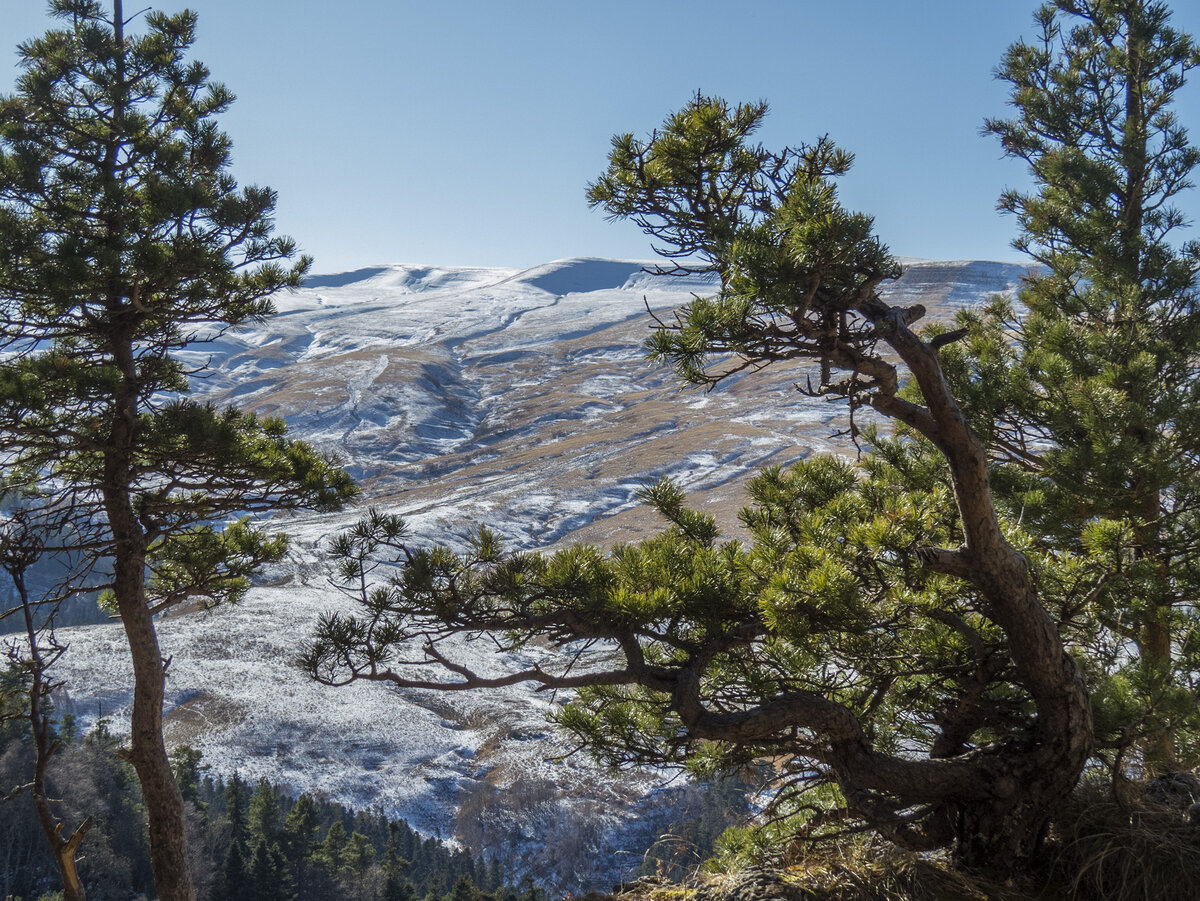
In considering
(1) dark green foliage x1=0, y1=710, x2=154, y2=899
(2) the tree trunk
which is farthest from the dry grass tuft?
(1) dark green foliage x1=0, y1=710, x2=154, y2=899

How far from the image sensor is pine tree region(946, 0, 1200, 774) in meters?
4.77

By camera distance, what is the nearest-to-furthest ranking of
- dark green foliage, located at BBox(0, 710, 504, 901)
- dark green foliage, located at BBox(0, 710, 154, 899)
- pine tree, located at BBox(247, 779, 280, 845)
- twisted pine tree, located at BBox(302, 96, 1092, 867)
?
1. twisted pine tree, located at BBox(302, 96, 1092, 867)
2. dark green foliage, located at BBox(0, 710, 504, 901)
3. dark green foliage, located at BBox(0, 710, 154, 899)
4. pine tree, located at BBox(247, 779, 280, 845)

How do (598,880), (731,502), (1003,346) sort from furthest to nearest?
(731,502)
(598,880)
(1003,346)

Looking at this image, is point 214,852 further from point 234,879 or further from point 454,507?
point 454,507

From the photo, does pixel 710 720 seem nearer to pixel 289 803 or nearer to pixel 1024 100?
pixel 1024 100

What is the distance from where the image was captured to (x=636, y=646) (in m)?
3.91

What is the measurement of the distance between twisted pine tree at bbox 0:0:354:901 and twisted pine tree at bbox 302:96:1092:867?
14.3ft

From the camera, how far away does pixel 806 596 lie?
3.55 m

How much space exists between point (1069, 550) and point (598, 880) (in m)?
37.0

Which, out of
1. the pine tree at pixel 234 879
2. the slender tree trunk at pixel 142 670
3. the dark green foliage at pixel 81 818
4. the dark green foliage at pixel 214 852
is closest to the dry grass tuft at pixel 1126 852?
the slender tree trunk at pixel 142 670

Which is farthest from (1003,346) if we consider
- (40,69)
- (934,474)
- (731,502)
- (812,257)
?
(731,502)

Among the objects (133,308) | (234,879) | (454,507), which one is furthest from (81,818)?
(454,507)

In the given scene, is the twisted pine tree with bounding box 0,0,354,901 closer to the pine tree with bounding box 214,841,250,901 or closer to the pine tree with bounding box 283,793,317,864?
the pine tree with bounding box 214,841,250,901

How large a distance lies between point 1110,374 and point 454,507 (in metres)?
66.6
